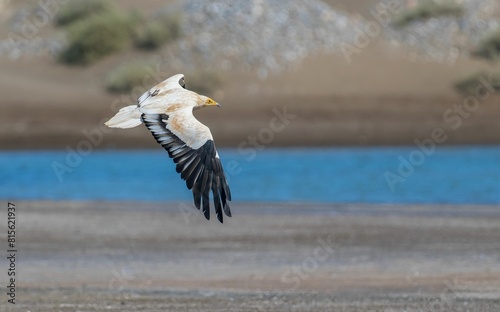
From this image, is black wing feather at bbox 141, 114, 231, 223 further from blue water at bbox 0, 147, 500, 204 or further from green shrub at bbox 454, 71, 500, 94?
green shrub at bbox 454, 71, 500, 94

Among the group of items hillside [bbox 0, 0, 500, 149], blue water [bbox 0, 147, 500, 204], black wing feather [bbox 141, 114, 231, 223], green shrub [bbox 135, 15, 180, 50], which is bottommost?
black wing feather [bbox 141, 114, 231, 223]

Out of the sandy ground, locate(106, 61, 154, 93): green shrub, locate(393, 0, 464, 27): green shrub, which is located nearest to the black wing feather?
the sandy ground

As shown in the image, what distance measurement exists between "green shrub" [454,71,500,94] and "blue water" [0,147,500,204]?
5057mm

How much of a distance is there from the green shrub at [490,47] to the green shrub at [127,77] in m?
7.64

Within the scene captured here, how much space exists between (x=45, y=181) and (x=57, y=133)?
21.6 ft

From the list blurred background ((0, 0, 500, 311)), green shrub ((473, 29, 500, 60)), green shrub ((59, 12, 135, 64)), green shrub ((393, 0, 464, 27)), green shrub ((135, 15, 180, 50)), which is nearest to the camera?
blurred background ((0, 0, 500, 311))

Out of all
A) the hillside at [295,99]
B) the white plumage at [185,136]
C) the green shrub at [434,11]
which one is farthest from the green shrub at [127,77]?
the white plumage at [185,136]

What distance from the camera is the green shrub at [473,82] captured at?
31.9 m

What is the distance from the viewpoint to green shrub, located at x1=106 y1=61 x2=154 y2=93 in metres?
32.0

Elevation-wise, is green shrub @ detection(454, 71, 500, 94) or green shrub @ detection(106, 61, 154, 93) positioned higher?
green shrub @ detection(106, 61, 154, 93)

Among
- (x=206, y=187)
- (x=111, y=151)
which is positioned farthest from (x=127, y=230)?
(x=111, y=151)

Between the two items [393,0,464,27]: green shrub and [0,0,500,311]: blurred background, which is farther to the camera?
[393,0,464,27]: green shrub

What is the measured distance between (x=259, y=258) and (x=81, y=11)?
25.9m

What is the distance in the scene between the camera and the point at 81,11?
1526 inches
